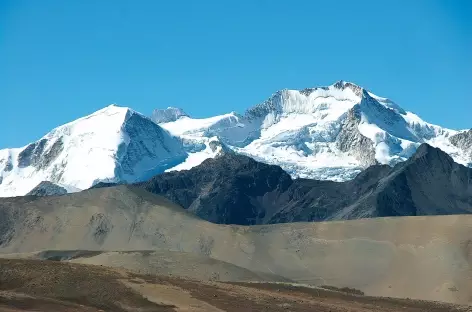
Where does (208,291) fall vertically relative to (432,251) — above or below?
below

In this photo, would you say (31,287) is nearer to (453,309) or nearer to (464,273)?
(453,309)

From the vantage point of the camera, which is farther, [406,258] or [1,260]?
[406,258]

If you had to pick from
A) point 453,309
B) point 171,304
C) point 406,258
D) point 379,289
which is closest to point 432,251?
point 406,258

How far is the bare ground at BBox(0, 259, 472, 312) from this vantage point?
308ft

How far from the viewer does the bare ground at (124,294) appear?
94.0m

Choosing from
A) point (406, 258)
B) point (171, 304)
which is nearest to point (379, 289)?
point (406, 258)

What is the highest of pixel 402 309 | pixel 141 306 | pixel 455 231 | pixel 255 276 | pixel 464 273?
pixel 455 231

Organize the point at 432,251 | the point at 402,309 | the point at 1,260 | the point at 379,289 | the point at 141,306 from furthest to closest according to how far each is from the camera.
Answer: the point at 432,251 < the point at 379,289 < the point at 402,309 < the point at 1,260 < the point at 141,306

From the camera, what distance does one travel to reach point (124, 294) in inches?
3912

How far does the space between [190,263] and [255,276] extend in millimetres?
11688

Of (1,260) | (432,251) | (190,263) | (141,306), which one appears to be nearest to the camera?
(141,306)

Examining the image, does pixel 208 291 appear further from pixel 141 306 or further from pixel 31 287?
pixel 31 287

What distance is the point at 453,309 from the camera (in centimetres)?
12038

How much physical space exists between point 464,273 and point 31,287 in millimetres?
109280
